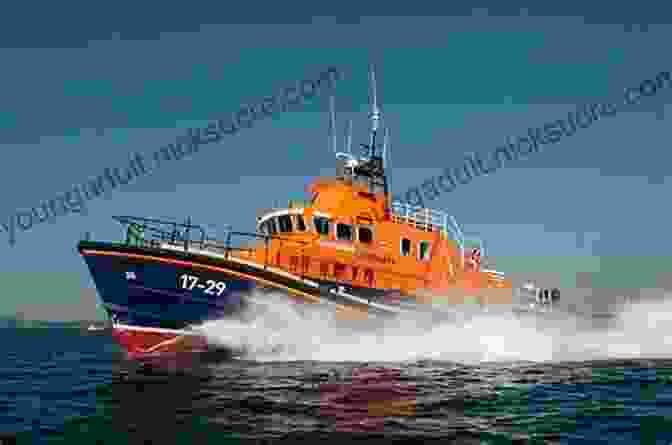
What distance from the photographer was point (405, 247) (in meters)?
17.8

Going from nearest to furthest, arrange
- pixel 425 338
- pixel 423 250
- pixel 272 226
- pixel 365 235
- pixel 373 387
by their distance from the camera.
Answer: pixel 373 387
pixel 425 338
pixel 365 235
pixel 272 226
pixel 423 250

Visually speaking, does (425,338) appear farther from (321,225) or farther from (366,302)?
(321,225)

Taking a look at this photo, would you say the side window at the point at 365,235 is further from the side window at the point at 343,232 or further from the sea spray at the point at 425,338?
the sea spray at the point at 425,338

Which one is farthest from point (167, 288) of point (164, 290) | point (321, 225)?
point (321, 225)

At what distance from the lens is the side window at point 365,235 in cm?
1722

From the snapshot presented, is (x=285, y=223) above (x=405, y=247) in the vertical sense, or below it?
above

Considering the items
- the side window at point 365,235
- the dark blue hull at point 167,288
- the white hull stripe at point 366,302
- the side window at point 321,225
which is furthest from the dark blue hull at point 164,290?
the side window at point 365,235

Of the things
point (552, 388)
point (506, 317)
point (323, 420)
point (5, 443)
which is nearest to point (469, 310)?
point (506, 317)

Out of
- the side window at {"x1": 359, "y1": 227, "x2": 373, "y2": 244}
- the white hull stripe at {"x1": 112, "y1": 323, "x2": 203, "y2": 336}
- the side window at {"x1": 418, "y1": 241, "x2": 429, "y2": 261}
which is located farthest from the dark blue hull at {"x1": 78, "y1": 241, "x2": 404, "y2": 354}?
the side window at {"x1": 418, "y1": 241, "x2": 429, "y2": 261}

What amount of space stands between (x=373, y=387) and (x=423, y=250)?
8.15 meters

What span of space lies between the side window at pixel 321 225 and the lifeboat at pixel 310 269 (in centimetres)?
3

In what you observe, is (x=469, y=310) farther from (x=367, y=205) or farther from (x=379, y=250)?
(x=367, y=205)

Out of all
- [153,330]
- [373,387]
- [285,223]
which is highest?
[285,223]

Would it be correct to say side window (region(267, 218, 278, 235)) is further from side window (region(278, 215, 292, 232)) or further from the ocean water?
the ocean water
